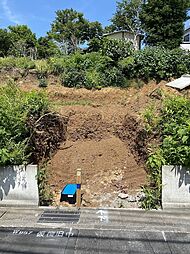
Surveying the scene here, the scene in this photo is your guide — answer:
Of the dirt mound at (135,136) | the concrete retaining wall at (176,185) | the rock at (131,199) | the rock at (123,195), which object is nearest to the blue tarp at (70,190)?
the rock at (123,195)

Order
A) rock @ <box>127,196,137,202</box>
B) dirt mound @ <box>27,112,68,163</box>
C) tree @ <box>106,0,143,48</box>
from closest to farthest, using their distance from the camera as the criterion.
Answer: rock @ <box>127,196,137,202</box>, dirt mound @ <box>27,112,68,163</box>, tree @ <box>106,0,143,48</box>

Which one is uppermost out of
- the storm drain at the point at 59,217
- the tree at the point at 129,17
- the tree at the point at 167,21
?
the tree at the point at 129,17

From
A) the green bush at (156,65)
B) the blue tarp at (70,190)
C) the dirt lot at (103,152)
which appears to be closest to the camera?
the blue tarp at (70,190)

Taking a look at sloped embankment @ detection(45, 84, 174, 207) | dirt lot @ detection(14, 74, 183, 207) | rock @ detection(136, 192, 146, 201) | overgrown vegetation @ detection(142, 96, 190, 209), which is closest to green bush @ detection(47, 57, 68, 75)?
dirt lot @ detection(14, 74, 183, 207)

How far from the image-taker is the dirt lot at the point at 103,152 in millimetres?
5520

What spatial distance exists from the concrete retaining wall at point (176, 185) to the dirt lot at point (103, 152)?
77 cm

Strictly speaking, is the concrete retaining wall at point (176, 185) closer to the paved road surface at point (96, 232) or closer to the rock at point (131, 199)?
the paved road surface at point (96, 232)

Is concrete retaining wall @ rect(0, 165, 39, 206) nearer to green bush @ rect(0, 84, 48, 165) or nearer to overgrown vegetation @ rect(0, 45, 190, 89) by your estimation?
green bush @ rect(0, 84, 48, 165)

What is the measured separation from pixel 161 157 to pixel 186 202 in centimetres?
73

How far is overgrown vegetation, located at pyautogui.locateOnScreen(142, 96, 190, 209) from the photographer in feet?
14.0

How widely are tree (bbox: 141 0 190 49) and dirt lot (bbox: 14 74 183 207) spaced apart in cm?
763

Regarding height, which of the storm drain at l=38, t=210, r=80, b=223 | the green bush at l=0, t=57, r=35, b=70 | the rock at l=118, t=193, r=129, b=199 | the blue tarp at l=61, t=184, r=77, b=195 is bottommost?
the storm drain at l=38, t=210, r=80, b=223

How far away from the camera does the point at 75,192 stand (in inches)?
191

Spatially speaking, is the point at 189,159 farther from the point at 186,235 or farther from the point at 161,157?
the point at 186,235
